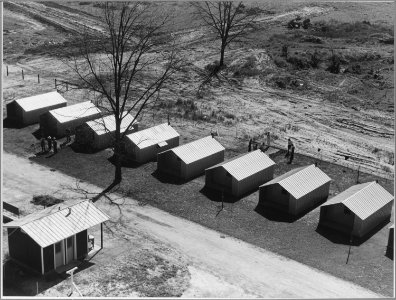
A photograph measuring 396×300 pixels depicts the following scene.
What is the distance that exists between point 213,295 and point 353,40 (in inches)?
2412

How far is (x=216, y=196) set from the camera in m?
45.1

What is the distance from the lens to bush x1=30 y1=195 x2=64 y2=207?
4344 cm

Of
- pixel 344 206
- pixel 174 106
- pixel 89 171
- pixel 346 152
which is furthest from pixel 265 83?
pixel 344 206

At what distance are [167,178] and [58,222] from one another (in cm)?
1397

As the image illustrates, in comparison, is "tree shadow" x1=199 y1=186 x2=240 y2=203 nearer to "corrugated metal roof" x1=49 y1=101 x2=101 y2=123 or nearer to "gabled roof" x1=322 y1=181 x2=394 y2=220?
"gabled roof" x1=322 y1=181 x2=394 y2=220

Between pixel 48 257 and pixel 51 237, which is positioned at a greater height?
pixel 51 237

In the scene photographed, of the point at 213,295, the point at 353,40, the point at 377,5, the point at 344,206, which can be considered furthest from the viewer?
the point at 377,5

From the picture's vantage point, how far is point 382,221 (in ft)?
138

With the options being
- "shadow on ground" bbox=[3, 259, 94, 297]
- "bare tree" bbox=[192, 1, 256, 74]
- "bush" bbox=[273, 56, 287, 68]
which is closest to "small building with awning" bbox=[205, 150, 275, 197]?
"shadow on ground" bbox=[3, 259, 94, 297]

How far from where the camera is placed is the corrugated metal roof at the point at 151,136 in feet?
166

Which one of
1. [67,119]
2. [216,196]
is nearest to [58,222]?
[216,196]

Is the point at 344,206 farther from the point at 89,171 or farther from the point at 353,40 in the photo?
the point at 353,40

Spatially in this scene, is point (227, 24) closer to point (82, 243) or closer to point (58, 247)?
point (82, 243)

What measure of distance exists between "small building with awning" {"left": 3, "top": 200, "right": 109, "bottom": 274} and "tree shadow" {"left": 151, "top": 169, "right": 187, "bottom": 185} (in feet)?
37.0
